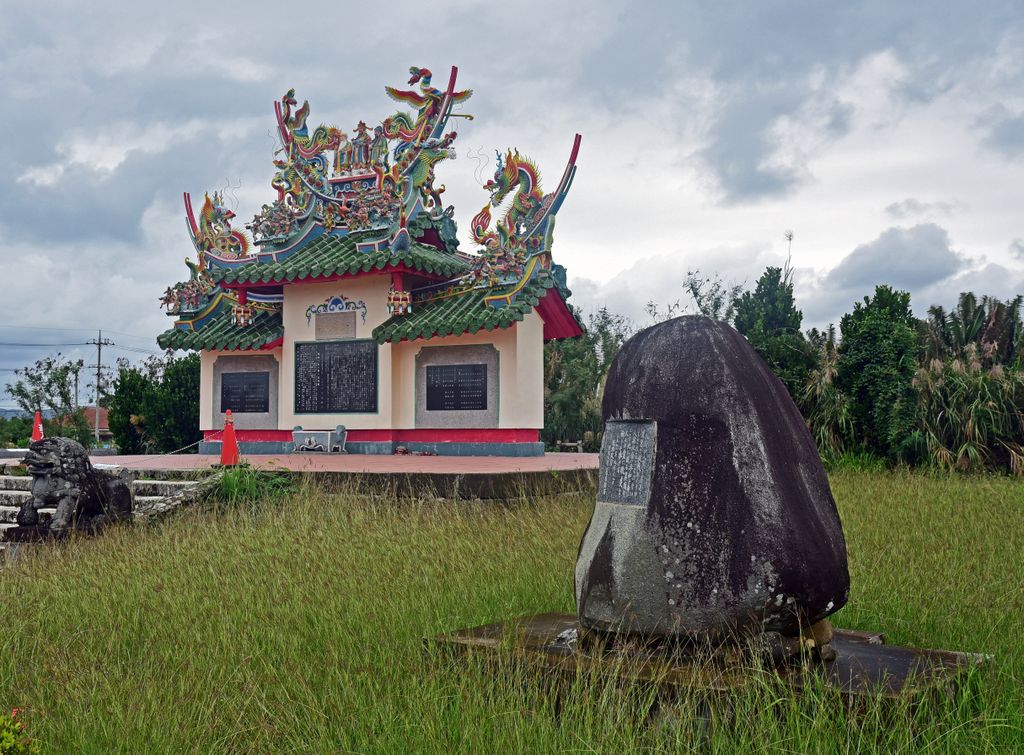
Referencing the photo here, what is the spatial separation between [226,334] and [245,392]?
1.24 m

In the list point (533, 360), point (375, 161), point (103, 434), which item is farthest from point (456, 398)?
point (103, 434)

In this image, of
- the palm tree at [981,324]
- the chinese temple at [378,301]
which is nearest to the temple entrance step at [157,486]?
the chinese temple at [378,301]

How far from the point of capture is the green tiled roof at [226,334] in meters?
17.1

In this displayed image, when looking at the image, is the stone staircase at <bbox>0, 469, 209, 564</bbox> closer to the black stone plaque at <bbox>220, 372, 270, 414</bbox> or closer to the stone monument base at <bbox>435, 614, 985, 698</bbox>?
the black stone plaque at <bbox>220, 372, 270, 414</bbox>

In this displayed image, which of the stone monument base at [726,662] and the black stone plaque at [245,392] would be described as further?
the black stone plaque at [245,392]

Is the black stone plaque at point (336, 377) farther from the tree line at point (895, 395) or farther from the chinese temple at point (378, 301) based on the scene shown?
the tree line at point (895, 395)

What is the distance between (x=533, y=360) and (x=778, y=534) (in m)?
12.2

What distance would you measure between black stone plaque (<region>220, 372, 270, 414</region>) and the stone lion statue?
298 inches

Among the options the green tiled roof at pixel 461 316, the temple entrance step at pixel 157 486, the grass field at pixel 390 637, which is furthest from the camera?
the green tiled roof at pixel 461 316

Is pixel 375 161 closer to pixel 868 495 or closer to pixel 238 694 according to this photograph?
pixel 868 495

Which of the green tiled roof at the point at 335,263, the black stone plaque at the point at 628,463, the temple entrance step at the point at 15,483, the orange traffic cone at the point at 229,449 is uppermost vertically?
the green tiled roof at the point at 335,263

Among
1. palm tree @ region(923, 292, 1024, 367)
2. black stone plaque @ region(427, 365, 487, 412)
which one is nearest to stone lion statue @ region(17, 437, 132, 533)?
black stone plaque @ region(427, 365, 487, 412)

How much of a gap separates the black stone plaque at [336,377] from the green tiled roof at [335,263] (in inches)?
56.8

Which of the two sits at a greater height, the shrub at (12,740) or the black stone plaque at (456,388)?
the black stone plaque at (456,388)
